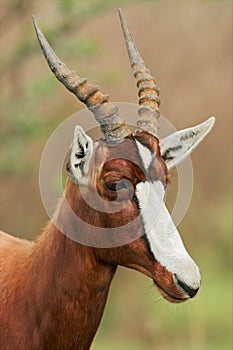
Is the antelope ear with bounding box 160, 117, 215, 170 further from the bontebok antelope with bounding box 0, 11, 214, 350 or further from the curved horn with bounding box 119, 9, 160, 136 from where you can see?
the curved horn with bounding box 119, 9, 160, 136

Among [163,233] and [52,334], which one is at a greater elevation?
[163,233]

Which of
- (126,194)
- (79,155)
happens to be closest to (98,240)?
(126,194)

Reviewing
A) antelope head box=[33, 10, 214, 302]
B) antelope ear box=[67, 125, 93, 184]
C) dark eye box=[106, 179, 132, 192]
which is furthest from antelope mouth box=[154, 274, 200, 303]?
antelope ear box=[67, 125, 93, 184]

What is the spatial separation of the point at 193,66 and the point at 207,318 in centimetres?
946

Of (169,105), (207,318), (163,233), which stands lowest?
(207,318)

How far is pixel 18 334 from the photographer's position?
7773 mm

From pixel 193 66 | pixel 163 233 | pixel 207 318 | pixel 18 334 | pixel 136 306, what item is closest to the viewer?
pixel 163 233

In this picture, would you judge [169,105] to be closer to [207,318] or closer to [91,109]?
[207,318]

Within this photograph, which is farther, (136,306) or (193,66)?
(193,66)

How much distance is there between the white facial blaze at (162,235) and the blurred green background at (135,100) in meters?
8.90

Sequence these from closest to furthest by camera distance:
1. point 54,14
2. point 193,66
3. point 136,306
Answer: point 136,306 → point 54,14 → point 193,66

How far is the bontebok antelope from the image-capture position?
7.33 meters

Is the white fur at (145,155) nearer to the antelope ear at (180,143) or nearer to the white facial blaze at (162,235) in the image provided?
the white facial blaze at (162,235)

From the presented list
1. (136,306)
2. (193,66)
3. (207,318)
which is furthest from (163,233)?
(193,66)
